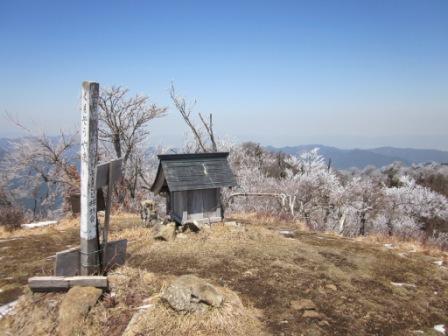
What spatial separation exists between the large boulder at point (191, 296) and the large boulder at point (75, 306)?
118 centimetres

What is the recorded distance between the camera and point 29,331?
17.5ft

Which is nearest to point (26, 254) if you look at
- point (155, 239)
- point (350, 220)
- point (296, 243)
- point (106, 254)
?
point (155, 239)

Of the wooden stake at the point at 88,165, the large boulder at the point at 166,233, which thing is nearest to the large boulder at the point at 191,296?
the wooden stake at the point at 88,165

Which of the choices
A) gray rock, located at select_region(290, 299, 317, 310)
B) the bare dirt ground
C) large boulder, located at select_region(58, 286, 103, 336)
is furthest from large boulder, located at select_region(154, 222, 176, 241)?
gray rock, located at select_region(290, 299, 317, 310)

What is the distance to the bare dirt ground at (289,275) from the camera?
20.0 ft

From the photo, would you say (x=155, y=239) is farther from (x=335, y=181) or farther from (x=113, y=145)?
(x=335, y=181)

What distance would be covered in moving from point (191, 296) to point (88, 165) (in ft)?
9.21

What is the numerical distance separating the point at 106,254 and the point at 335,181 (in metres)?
33.4

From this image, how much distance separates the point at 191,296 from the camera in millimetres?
5629

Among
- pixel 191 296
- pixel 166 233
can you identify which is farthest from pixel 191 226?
pixel 191 296

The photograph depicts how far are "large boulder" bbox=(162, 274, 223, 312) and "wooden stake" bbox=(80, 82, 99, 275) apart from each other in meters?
1.62

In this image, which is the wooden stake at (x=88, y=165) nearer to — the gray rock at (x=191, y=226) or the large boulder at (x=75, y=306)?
the large boulder at (x=75, y=306)

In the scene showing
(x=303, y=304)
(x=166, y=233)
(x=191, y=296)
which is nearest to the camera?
(x=191, y=296)

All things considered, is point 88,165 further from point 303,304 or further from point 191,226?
point 191,226
